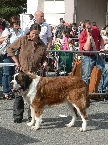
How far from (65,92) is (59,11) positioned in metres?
24.5

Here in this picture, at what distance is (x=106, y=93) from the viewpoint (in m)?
10.4

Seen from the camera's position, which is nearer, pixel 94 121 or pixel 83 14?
pixel 94 121

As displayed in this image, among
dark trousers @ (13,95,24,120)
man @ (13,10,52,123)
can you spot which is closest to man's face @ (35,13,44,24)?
man @ (13,10,52,123)

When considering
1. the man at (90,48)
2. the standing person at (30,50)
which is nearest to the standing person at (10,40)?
the man at (90,48)

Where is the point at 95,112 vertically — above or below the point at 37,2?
below

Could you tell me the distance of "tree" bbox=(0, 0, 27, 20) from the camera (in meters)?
49.4

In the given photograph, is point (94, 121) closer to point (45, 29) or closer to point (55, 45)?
point (45, 29)

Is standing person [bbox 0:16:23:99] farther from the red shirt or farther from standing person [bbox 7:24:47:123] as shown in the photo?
standing person [bbox 7:24:47:123]

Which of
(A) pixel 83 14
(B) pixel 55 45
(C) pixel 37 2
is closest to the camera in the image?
(B) pixel 55 45

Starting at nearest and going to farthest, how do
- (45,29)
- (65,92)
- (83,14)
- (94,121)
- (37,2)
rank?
(65,92), (94,121), (45,29), (83,14), (37,2)

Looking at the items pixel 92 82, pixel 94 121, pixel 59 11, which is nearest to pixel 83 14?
pixel 59 11

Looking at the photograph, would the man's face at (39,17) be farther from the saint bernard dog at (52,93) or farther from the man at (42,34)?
the saint bernard dog at (52,93)

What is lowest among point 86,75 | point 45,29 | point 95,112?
point 95,112

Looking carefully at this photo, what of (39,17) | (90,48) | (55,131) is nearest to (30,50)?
(55,131)
